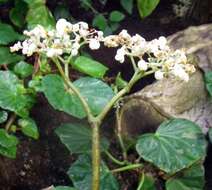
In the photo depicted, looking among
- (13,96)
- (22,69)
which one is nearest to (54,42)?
(13,96)

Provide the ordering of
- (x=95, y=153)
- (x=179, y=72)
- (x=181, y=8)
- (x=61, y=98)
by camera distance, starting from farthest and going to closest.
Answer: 1. (x=181, y=8)
2. (x=61, y=98)
3. (x=95, y=153)
4. (x=179, y=72)

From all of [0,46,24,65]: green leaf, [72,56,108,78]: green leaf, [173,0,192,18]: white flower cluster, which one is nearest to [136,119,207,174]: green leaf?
[72,56,108,78]: green leaf

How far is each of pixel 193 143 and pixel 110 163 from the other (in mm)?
365

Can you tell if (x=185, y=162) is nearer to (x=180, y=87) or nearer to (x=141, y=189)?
(x=141, y=189)

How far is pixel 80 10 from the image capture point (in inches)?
89.0

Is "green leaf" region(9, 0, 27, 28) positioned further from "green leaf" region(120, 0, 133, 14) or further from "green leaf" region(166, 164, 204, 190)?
"green leaf" region(166, 164, 204, 190)

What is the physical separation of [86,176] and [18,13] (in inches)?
28.7

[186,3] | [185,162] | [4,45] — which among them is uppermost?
[4,45]

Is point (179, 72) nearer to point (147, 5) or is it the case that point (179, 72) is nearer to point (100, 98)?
point (100, 98)

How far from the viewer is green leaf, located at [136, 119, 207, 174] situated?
1391 mm

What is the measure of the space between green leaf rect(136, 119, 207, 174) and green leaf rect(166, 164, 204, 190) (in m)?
0.16

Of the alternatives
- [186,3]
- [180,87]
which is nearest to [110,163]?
[180,87]

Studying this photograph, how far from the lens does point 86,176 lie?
1.50 metres

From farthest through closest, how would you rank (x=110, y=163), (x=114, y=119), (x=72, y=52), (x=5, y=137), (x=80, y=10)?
1. (x=80, y=10)
2. (x=114, y=119)
3. (x=110, y=163)
4. (x=5, y=137)
5. (x=72, y=52)
